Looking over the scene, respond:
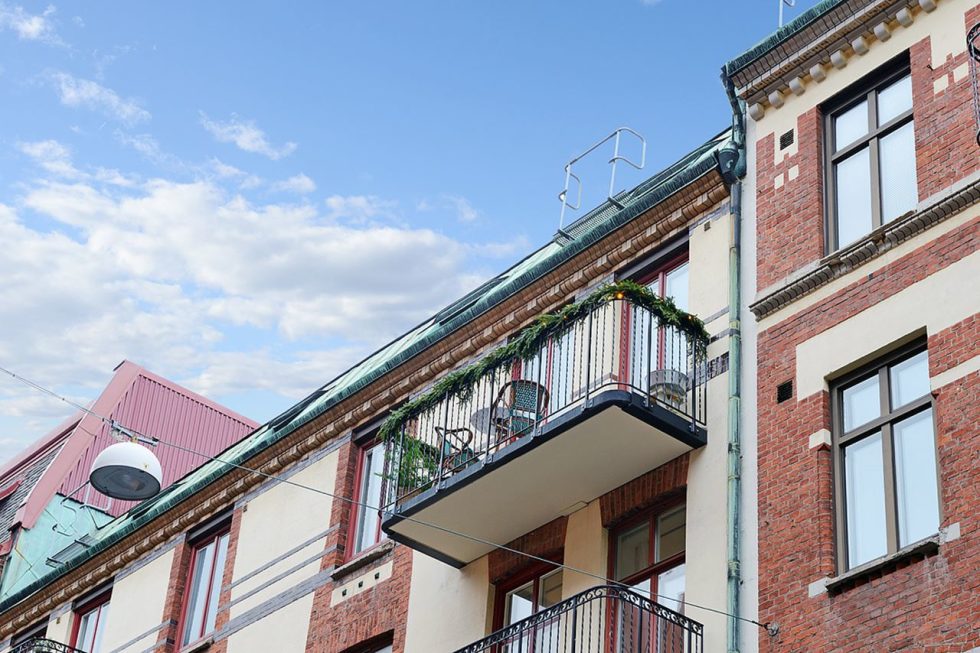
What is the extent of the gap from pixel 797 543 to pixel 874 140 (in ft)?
14.8

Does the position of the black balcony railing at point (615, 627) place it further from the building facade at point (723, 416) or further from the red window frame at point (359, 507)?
the red window frame at point (359, 507)

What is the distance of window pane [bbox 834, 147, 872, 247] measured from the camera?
1630 centimetres

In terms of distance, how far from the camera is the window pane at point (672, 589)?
52.0ft

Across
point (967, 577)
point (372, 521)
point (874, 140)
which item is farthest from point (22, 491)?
point (967, 577)

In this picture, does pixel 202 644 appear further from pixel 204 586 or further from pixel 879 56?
pixel 879 56

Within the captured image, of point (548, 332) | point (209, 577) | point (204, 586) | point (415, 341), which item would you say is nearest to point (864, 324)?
point (548, 332)

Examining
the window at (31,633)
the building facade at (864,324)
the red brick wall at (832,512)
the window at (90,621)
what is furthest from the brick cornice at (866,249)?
Result: the window at (31,633)

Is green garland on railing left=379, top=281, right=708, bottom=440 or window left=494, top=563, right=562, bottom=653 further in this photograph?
window left=494, top=563, right=562, bottom=653

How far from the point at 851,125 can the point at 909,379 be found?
11.6ft

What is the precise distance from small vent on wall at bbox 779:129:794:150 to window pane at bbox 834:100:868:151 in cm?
50

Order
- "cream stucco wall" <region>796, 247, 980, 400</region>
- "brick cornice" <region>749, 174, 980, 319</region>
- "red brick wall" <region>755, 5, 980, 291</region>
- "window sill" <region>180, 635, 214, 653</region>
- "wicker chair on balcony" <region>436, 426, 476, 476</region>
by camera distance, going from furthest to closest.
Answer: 1. "window sill" <region>180, 635, 214, 653</region>
2. "wicker chair on balcony" <region>436, 426, 476, 476</region>
3. "red brick wall" <region>755, 5, 980, 291</region>
4. "brick cornice" <region>749, 174, 980, 319</region>
5. "cream stucco wall" <region>796, 247, 980, 400</region>

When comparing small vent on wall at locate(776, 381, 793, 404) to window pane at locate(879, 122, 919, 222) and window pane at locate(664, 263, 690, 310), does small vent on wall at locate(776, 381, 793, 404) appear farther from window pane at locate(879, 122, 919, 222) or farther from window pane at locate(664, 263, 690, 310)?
window pane at locate(664, 263, 690, 310)

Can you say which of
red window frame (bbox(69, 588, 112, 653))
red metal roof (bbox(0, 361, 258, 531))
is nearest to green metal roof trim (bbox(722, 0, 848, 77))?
red window frame (bbox(69, 588, 112, 653))

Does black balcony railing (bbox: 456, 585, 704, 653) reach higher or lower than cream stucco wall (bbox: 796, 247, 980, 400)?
lower
